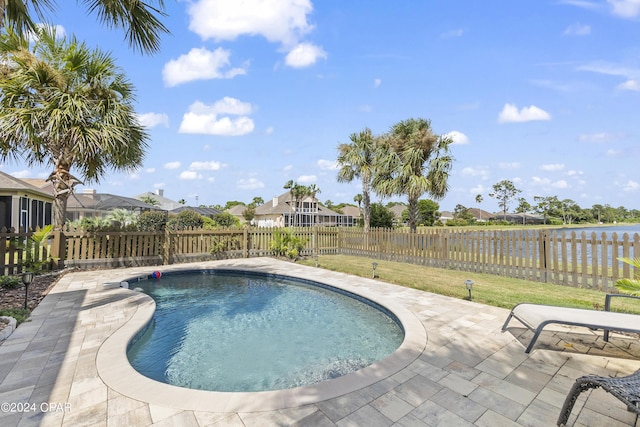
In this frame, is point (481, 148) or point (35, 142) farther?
point (481, 148)

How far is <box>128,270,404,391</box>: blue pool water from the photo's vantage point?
3.29 meters

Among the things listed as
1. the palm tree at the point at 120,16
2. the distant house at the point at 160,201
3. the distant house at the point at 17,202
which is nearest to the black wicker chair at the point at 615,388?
the palm tree at the point at 120,16

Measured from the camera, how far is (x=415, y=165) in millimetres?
13398

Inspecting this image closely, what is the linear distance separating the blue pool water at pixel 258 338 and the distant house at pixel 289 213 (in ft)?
114

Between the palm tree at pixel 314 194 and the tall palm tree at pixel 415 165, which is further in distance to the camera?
the palm tree at pixel 314 194

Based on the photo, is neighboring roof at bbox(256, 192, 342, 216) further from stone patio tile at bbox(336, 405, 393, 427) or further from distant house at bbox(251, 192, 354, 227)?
stone patio tile at bbox(336, 405, 393, 427)

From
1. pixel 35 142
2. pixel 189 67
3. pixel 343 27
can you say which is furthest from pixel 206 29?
pixel 35 142

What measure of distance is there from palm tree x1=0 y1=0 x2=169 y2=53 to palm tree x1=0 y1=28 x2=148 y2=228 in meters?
1.89

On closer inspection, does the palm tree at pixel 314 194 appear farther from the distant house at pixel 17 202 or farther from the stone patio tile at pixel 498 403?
the stone patio tile at pixel 498 403

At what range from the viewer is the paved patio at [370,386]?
81.8 inches

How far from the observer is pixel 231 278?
832 centimetres

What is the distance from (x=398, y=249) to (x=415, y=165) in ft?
15.2

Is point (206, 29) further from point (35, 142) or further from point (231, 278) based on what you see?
point (231, 278)

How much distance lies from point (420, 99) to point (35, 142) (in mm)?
13865
